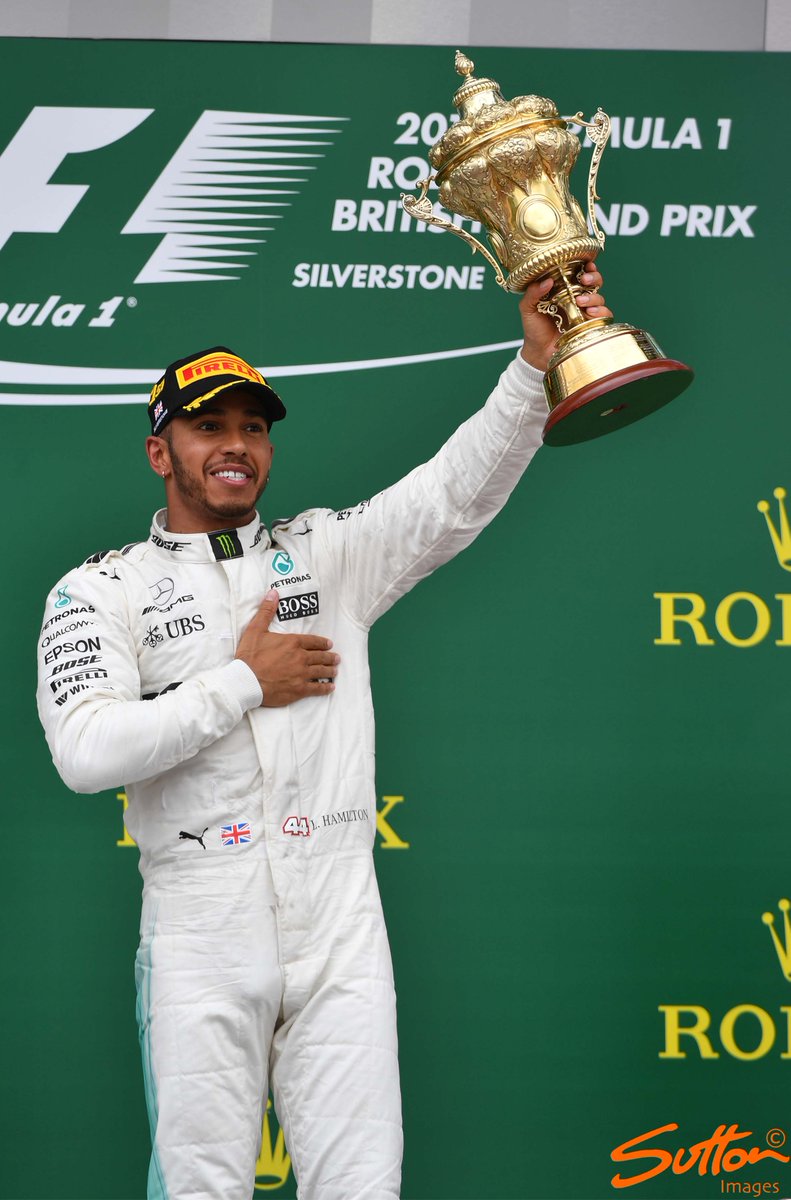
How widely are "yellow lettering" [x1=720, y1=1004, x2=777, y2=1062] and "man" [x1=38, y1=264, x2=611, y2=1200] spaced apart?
100 cm

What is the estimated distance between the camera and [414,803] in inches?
106

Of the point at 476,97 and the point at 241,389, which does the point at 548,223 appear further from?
the point at 241,389

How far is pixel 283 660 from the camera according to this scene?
6.30ft

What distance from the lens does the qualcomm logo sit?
2.82 metres

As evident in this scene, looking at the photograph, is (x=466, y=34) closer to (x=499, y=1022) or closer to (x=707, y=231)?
(x=707, y=231)

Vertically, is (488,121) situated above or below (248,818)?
above

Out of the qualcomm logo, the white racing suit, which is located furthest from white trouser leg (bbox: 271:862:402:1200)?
the qualcomm logo

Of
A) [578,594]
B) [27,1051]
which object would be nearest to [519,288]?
[578,594]

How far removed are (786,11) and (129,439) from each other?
5.39 feet

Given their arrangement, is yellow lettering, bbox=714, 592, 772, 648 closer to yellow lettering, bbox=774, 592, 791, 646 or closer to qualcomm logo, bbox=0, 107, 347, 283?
yellow lettering, bbox=774, 592, 791, 646

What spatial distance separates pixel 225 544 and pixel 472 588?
82 cm

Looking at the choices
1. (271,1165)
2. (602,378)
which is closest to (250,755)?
(602,378)

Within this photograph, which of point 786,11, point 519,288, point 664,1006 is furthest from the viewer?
point 786,11

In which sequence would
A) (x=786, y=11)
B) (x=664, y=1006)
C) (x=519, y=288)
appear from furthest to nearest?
(x=786, y=11) → (x=664, y=1006) → (x=519, y=288)
